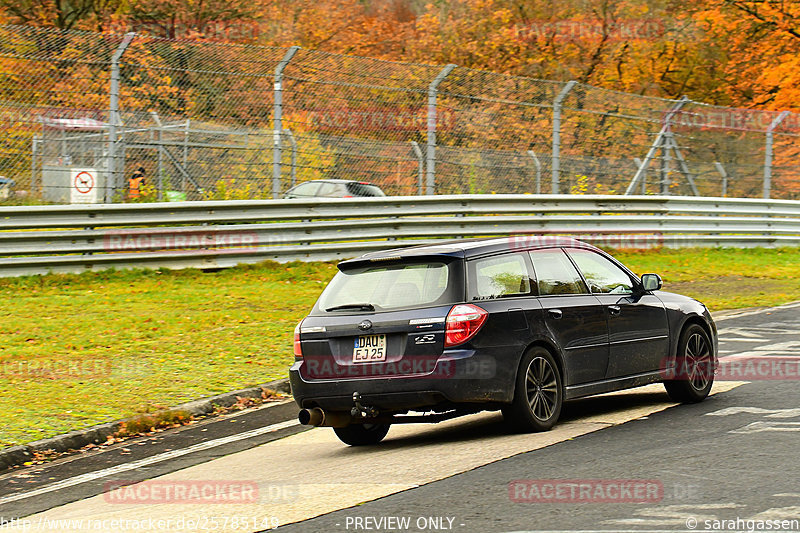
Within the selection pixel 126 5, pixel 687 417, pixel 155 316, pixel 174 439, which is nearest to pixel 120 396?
pixel 174 439

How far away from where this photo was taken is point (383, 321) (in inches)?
311

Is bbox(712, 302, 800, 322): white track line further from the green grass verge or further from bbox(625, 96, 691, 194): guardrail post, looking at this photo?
bbox(625, 96, 691, 194): guardrail post

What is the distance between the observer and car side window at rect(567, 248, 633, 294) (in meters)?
9.12

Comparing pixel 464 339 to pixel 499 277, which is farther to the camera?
pixel 499 277

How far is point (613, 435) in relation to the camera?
7945 mm

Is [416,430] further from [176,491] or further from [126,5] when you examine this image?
[126,5]

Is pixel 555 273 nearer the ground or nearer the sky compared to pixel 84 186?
nearer the ground

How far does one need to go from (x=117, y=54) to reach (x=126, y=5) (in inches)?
992

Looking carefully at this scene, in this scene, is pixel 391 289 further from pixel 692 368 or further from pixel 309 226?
pixel 309 226

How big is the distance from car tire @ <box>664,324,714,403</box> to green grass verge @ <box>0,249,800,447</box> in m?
3.87

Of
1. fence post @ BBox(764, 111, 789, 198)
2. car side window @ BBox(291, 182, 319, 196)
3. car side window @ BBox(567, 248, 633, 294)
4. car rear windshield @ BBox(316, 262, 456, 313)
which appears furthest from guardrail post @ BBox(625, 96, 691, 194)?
car rear windshield @ BBox(316, 262, 456, 313)

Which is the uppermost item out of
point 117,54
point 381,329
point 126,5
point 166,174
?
point 126,5

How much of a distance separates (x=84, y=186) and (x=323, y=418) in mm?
9728

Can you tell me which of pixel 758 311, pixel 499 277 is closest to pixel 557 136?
pixel 758 311
